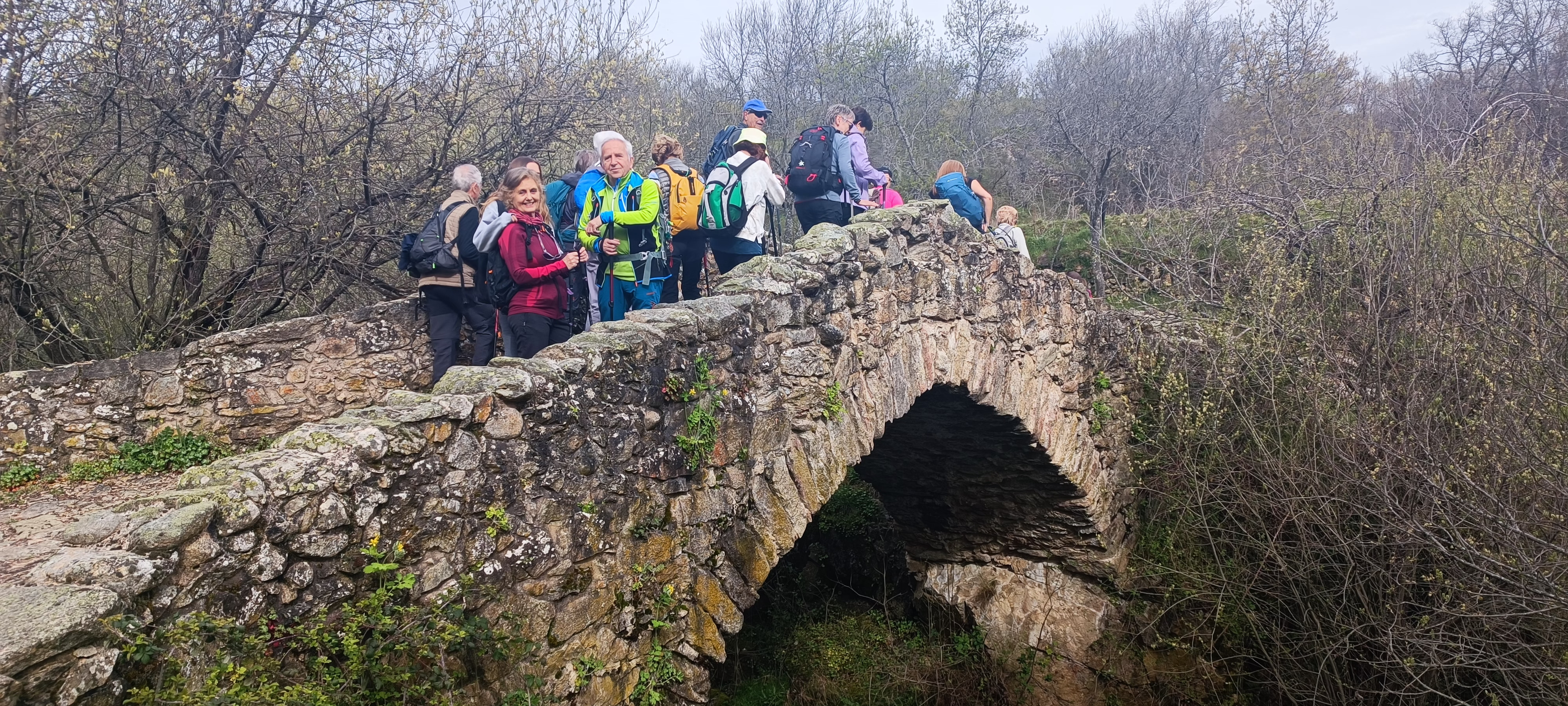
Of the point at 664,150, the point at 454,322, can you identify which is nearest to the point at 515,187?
the point at 664,150

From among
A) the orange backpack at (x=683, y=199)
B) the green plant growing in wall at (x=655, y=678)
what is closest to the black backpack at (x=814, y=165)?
the orange backpack at (x=683, y=199)

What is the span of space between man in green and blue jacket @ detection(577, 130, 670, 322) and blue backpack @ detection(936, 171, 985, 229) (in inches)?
101

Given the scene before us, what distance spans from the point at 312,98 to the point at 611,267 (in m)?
3.68

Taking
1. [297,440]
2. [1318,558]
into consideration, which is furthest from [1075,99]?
[297,440]

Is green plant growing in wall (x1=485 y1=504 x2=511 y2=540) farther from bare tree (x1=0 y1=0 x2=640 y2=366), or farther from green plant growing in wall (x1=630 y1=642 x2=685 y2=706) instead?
bare tree (x1=0 y1=0 x2=640 y2=366)

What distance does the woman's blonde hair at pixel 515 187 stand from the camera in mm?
4898

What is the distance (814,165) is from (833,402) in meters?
2.18

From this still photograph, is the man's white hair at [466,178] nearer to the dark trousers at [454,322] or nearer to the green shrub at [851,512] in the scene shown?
the dark trousers at [454,322]

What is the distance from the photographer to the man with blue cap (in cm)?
598

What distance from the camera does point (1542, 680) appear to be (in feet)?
17.5

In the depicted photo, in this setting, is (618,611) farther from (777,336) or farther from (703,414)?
(777,336)

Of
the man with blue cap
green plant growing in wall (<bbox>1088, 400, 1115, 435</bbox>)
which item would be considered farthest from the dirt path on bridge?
green plant growing in wall (<bbox>1088, 400, 1115, 435</bbox>)

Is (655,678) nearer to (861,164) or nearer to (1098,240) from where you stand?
(861,164)

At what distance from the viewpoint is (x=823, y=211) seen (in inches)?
263
